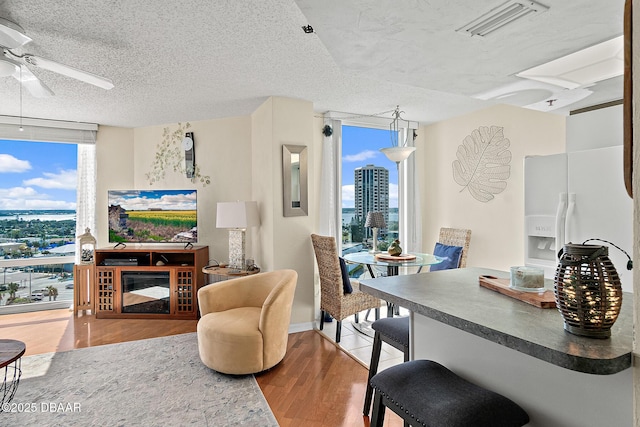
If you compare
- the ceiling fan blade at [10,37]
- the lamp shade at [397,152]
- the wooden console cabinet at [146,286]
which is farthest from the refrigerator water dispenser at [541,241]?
the ceiling fan blade at [10,37]

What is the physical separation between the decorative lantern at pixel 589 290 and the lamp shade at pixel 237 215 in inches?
125

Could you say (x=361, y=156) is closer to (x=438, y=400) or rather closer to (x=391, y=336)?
(x=391, y=336)

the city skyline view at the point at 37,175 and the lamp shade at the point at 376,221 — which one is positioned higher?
the city skyline view at the point at 37,175

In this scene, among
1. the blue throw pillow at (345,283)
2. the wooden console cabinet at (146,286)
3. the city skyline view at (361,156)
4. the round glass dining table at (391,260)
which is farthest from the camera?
the city skyline view at (361,156)

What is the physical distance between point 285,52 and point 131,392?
2739 millimetres

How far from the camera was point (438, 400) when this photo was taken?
1.12 meters

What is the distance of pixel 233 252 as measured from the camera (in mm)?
4000

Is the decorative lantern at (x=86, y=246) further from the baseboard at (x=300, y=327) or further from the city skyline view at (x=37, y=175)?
the baseboard at (x=300, y=327)

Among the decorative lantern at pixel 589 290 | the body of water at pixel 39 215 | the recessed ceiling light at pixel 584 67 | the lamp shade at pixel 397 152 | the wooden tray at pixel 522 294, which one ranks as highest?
the recessed ceiling light at pixel 584 67

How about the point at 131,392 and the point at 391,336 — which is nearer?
the point at 391,336

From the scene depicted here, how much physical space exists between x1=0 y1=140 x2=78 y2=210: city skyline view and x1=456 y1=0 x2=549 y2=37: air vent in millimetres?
5167

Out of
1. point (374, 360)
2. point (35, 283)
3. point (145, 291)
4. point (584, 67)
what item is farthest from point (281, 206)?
point (35, 283)

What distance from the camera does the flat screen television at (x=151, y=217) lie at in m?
4.42

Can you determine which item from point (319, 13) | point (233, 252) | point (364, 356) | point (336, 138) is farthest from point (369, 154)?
point (319, 13)
